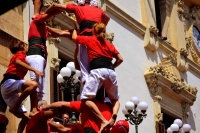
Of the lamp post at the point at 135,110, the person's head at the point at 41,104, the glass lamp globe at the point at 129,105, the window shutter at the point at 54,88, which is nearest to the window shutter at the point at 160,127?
the lamp post at the point at 135,110

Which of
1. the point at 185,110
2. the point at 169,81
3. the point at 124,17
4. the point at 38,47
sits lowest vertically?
the point at 38,47

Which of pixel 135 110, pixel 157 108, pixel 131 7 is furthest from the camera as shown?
pixel 131 7

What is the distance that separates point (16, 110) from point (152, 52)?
10908mm

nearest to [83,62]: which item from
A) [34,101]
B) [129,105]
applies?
[34,101]

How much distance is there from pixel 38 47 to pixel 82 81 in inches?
37.2

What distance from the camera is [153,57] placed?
19.2 metres

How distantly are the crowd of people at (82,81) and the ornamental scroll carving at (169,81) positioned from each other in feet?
29.9

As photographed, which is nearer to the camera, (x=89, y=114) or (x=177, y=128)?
(x=89, y=114)

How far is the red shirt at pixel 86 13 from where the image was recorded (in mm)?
9094

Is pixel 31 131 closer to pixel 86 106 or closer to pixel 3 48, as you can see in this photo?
pixel 86 106

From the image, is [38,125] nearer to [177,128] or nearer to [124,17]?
[177,128]

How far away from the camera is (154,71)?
18266mm

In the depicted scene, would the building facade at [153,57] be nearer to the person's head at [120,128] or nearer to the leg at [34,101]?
the leg at [34,101]

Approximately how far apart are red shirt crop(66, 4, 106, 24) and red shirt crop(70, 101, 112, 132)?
1351 millimetres
